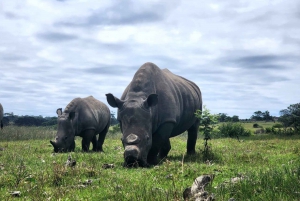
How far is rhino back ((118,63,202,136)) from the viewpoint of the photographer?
31.8 feet

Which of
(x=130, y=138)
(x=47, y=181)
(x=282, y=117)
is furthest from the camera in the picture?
(x=282, y=117)

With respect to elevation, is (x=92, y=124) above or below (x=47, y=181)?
above

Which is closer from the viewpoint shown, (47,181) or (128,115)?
Answer: (47,181)

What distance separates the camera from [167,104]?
32.2 feet

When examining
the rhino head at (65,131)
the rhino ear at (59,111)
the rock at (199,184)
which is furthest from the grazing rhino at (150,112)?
the rhino ear at (59,111)

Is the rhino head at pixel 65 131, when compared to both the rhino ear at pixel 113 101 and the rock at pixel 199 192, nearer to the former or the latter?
the rhino ear at pixel 113 101

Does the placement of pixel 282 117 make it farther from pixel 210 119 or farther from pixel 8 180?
pixel 8 180

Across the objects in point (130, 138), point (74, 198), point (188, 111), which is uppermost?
point (188, 111)

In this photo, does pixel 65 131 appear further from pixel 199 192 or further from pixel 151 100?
pixel 199 192

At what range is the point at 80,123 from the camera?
15078 millimetres

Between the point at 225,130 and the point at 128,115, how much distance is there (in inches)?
944

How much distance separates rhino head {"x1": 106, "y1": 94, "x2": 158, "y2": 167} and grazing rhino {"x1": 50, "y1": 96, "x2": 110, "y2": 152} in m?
5.30

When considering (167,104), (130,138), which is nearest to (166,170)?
(130,138)

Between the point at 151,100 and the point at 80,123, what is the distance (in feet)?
21.9
